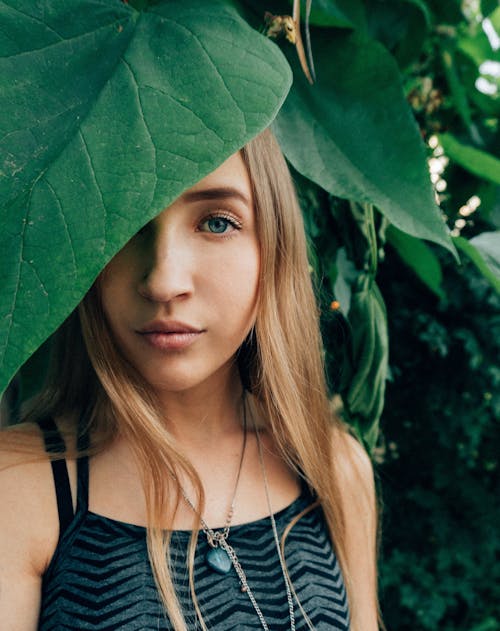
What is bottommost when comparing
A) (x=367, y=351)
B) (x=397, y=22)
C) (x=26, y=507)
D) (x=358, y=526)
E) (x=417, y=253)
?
(x=358, y=526)

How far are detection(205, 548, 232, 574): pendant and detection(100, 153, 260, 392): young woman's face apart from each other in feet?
0.68

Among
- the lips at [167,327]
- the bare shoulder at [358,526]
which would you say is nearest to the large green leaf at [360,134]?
the lips at [167,327]

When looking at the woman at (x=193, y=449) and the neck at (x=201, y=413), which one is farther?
the neck at (x=201, y=413)

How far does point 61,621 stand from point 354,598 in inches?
16.7

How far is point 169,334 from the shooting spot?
0.66 meters

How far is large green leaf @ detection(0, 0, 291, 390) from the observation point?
0.37m

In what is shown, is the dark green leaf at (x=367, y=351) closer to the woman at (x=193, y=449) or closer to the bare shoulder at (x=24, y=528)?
the woman at (x=193, y=449)

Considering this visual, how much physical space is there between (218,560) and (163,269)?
35 centimetres

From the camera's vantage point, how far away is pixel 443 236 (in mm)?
536

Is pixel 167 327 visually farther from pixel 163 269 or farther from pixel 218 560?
pixel 218 560

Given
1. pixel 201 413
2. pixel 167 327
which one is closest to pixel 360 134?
pixel 167 327

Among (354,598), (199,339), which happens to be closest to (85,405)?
(199,339)

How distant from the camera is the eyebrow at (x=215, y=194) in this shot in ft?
2.09

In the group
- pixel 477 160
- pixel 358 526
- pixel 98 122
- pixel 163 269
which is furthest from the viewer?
pixel 358 526
